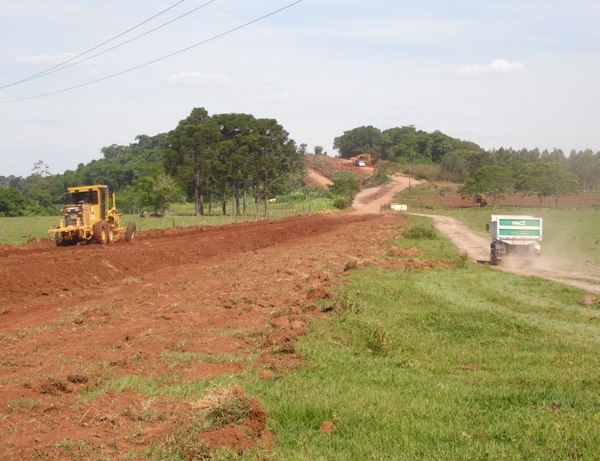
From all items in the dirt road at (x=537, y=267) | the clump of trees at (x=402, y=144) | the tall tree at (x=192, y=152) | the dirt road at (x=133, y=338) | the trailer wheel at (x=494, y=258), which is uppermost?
the clump of trees at (x=402, y=144)

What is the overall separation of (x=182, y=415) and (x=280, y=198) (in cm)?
9049

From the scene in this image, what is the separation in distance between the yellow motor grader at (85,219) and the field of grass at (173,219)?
6.85m

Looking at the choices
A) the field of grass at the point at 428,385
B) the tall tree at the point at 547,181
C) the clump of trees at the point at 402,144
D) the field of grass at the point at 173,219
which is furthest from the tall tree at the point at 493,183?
the field of grass at the point at 428,385

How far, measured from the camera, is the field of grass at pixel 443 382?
6.44 m

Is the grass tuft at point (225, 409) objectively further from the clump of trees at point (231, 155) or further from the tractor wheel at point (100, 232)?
the clump of trees at point (231, 155)

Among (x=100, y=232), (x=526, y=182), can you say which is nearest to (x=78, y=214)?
(x=100, y=232)

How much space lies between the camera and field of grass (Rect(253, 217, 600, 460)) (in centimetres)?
644

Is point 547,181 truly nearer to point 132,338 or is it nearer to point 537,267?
point 537,267

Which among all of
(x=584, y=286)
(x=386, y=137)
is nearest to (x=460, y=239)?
(x=584, y=286)

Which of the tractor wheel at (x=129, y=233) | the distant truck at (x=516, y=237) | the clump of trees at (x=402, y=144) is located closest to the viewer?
the distant truck at (x=516, y=237)

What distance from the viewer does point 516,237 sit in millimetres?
24250

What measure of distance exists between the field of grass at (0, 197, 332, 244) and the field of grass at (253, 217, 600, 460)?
94.9 ft

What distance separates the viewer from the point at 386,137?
Result: 7215 inches

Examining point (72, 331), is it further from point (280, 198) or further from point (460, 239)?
point (280, 198)
